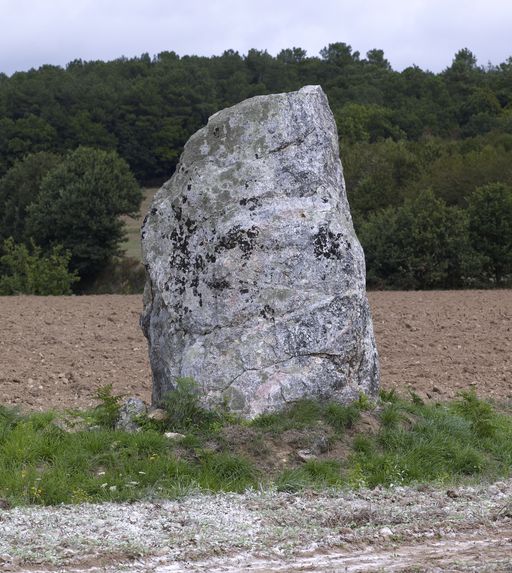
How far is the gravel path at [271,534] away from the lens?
22.5 ft

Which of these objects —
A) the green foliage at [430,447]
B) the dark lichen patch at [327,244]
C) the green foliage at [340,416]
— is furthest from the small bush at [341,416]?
the dark lichen patch at [327,244]

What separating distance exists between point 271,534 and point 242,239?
3.82 metres

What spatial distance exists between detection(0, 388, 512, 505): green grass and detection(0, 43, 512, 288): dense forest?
23.9m

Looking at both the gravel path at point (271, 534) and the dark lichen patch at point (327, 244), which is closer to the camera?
the gravel path at point (271, 534)

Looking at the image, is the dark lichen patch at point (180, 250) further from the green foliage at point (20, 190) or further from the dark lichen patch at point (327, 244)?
the green foliage at point (20, 190)

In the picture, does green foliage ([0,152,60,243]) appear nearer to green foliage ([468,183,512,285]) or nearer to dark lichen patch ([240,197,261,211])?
green foliage ([468,183,512,285])

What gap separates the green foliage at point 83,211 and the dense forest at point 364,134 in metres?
0.38

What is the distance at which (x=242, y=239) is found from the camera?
10.6 metres

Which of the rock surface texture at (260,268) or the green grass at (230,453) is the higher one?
the rock surface texture at (260,268)

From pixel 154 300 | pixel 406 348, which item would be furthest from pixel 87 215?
pixel 154 300

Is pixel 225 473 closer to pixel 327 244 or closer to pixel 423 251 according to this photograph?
pixel 327 244

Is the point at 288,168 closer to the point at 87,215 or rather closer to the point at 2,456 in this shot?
the point at 2,456

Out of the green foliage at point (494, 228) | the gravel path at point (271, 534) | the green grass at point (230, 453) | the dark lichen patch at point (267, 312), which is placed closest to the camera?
the gravel path at point (271, 534)

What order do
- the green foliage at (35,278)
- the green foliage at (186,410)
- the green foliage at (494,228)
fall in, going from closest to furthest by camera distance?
the green foliage at (186,410)
the green foliage at (494,228)
the green foliage at (35,278)
